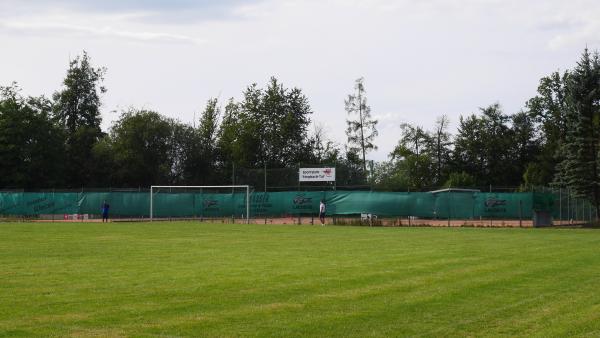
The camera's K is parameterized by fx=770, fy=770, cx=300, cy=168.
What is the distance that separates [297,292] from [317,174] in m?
48.5

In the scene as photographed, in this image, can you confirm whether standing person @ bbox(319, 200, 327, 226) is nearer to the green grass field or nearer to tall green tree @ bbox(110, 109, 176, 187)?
the green grass field

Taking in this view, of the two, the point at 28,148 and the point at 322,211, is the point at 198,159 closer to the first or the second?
the point at 28,148

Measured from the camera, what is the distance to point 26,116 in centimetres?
7906

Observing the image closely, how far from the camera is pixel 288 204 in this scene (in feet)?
175

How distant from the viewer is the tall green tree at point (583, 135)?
179ft

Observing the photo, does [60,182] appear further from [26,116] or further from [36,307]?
[36,307]

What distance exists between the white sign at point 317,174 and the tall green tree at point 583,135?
701 inches

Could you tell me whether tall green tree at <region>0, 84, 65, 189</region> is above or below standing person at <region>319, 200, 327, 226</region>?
above

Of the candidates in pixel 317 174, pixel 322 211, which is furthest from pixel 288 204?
pixel 317 174

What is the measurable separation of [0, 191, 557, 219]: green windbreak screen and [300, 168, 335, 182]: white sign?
25.9ft

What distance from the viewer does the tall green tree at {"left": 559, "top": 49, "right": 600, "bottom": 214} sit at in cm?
5469

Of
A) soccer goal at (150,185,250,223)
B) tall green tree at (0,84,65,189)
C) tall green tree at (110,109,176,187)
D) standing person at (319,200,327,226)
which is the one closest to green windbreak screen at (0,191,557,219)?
soccer goal at (150,185,250,223)

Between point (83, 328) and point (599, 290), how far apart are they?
Answer: 370 inches

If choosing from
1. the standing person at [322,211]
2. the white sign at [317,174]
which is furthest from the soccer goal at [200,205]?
the white sign at [317,174]
